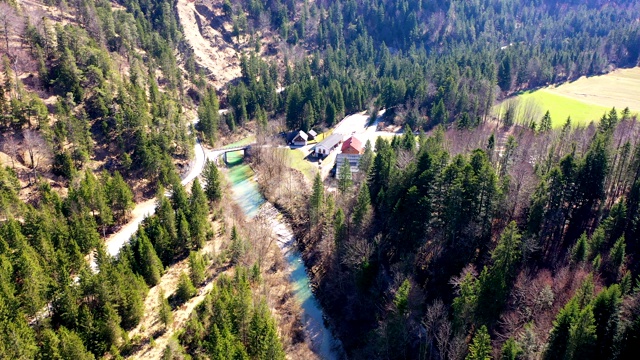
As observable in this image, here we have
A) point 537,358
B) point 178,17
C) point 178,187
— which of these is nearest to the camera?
point 537,358

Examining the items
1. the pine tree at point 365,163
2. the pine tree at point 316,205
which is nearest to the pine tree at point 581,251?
the pine tree at point 316,205

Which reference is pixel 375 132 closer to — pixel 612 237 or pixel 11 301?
pixel 612 237

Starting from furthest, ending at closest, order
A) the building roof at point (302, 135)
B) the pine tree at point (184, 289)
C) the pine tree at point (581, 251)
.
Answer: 1. the building roof at point (302, 135)
2. the pine tree at point (184, 289)
3. the pine tree at point (581, 251)

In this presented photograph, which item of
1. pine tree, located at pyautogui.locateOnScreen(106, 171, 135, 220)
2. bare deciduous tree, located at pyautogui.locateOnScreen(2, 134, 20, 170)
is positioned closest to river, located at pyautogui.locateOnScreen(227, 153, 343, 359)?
pine tree, located at pyautogui.locateOnScreen(106, 171, 135, 220)

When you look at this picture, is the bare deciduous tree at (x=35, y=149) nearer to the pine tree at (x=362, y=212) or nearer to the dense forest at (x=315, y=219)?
the dense forest at (x=315, y=219)

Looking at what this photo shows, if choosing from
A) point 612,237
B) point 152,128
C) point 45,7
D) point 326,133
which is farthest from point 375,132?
point 45,7

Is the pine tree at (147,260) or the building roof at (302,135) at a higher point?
the pine tree at (147,260)

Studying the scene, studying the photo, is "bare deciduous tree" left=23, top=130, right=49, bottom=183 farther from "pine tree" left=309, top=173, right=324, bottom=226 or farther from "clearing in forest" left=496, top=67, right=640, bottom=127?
"clearing in forest" left=496, top=67, right=640, bottom=127
